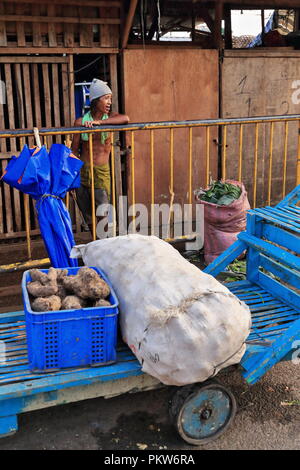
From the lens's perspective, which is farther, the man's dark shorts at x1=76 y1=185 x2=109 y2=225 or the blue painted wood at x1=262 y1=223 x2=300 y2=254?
the man's dark shorts at x1=76 y1=185 x2=109 y2=225

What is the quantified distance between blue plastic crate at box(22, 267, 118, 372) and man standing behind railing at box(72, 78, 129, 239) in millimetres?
2926

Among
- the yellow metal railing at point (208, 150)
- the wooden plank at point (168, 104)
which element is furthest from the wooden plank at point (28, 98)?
the wooden plank at point (168, 104)

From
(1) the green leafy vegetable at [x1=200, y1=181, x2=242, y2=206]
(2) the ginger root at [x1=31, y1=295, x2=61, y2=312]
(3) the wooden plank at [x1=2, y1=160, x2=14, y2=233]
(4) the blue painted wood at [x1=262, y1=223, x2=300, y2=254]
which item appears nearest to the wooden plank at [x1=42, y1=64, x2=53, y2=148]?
(3) the wooden plank at [x1=2, y1=160, x2=14, y2=233]

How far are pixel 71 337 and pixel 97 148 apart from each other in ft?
11.0

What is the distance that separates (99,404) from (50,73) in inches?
185

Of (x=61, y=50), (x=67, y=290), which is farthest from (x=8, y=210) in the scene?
(x=67, y=290)

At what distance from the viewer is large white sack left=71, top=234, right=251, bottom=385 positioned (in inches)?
111

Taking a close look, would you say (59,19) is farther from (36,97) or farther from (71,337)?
(71,337)

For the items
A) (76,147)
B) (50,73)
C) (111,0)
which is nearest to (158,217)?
(76,147)

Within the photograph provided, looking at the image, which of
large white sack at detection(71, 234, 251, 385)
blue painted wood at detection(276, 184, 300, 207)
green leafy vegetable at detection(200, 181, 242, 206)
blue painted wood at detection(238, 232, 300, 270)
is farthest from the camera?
green leafy vegetable at detection(200, 181, 242, 206)

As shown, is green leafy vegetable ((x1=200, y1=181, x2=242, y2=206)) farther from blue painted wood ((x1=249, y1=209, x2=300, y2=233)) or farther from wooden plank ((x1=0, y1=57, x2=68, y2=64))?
wooden plank ((x1=0, y1=57, x2=68, y2=64))

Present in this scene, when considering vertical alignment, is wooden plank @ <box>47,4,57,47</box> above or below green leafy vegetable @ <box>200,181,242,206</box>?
above

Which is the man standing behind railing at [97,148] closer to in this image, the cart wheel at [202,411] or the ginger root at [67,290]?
the ginger root at [67,290]

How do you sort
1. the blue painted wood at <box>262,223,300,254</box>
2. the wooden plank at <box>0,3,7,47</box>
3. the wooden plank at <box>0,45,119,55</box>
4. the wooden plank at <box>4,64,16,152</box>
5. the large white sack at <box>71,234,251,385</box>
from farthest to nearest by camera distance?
the wooden plank at <box>4,64,16,152</box>
the wooden plank at <box>0,45,119,55</box>
the wooden plank at <box>0,3,7,47</box>
the blue painted wood at <box>262,223,300,254</box>
the large white sack at <box>71,234,251,385</box>
